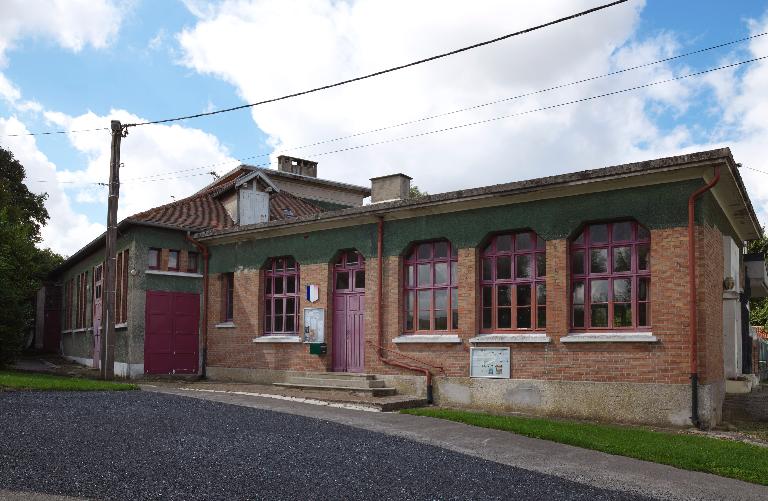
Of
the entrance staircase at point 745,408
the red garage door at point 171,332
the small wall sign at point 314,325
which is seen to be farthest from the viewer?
the red garage door at point 171,332

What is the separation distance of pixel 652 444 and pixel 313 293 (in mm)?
9581

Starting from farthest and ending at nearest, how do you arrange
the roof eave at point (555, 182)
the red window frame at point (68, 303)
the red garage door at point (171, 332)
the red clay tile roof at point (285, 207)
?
1. the red window frame at point (68, 303)
2. the red clay tile roof at point (285, 207)
3. the red garage door at point (171, 332)
4. the roof eave at point (555, 182)

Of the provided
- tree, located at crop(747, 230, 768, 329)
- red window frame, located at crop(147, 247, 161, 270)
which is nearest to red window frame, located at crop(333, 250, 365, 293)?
red window frame, located at crop(147, 247, 161, 270)

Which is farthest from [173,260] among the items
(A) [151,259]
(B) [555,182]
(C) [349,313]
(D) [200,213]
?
(B) [555,182]

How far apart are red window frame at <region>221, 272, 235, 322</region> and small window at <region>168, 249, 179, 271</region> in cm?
153

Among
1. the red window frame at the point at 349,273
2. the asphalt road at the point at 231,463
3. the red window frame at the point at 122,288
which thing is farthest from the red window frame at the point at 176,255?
the asphalt road at the point at 231,463

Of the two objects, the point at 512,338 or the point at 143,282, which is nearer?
the point at 512,338

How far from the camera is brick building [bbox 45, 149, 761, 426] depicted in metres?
12.4

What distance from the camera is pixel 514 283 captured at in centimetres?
1443

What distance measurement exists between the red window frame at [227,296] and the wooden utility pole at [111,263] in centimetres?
307

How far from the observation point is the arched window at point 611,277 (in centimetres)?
1291

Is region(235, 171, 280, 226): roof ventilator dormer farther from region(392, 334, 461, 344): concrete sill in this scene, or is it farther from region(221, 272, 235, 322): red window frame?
region(392, 334, 461, 344): concrete sill

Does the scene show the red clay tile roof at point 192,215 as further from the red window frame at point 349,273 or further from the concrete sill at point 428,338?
the concrete sill at point 428,338

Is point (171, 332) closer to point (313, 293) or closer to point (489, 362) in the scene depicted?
point (313, 293)
